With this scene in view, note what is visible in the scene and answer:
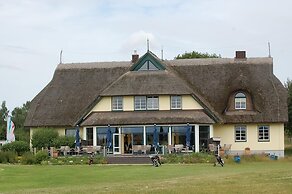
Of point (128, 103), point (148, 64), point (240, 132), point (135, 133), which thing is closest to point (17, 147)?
point (135, 133)

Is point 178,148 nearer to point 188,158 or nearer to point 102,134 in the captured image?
point 188,158

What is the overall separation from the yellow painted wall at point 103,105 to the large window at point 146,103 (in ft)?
7.67

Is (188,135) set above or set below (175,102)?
below

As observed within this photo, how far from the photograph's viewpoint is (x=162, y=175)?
31.1 m

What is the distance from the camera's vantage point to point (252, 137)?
54562 millimetres

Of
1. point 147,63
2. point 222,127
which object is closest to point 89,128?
point 147,63

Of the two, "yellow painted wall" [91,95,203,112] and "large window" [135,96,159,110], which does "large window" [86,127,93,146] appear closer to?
"yellow painted wall" [91,95,203,112]

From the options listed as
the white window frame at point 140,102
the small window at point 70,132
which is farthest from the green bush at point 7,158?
the white window frame at point 140,102

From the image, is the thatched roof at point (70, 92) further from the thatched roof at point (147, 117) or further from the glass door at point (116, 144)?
the glass door at point (116, 144)

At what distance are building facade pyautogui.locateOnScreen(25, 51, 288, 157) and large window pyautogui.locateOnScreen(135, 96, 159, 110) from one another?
0.07m

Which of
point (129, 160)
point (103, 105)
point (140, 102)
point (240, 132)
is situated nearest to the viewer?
point (129, 160)

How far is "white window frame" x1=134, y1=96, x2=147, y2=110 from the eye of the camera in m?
53.6

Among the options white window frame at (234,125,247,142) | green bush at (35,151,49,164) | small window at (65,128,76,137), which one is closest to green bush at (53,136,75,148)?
small window at (65,128,76,137)

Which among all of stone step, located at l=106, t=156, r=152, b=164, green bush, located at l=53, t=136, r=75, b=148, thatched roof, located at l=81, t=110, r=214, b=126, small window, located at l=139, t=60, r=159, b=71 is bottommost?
stone step, located at l=106, t=156, r=152, b=164
